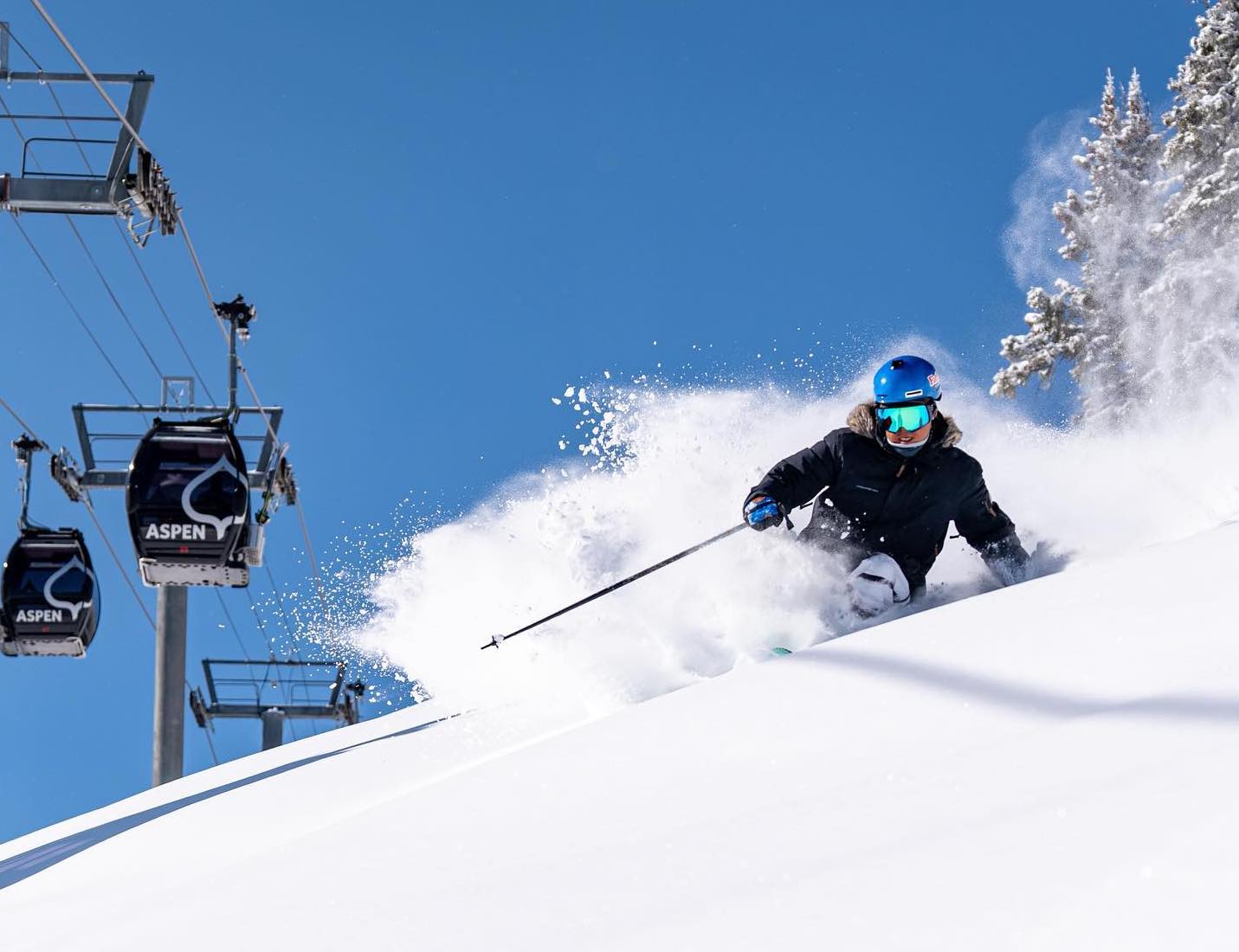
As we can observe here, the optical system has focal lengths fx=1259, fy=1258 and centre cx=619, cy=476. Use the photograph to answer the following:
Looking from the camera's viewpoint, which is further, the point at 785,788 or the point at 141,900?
the point at 141,900

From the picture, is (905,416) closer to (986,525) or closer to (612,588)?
(986,525)

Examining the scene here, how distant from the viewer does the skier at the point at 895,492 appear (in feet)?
18.7

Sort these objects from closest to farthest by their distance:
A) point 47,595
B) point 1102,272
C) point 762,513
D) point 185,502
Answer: point 762,513 → point 185,502 → point 47,595 → point 1102,272

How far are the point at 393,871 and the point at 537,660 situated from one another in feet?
9.48

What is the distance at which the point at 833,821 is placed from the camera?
237 centimetres

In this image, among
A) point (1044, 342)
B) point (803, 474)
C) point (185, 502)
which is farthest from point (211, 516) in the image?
point (1044, 342)

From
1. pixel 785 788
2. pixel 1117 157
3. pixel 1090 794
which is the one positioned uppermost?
pixel 1117 157

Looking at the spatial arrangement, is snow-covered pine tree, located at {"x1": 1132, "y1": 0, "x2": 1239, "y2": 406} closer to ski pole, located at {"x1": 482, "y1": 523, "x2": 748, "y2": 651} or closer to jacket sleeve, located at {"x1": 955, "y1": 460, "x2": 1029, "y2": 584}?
jacket sleeve, located at {"x1": 955, "y1": 460, "x2": 1029, "y2": 584}

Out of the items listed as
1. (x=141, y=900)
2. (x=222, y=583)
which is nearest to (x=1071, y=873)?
(x=141, y=900)

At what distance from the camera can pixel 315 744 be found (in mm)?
A: 8055

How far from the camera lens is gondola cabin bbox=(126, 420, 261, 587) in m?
11.9

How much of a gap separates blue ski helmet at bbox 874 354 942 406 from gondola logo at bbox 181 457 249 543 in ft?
26.6

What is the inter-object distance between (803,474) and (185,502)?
7.80 metres

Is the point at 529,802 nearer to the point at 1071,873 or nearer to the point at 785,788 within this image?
the point at 785,788
